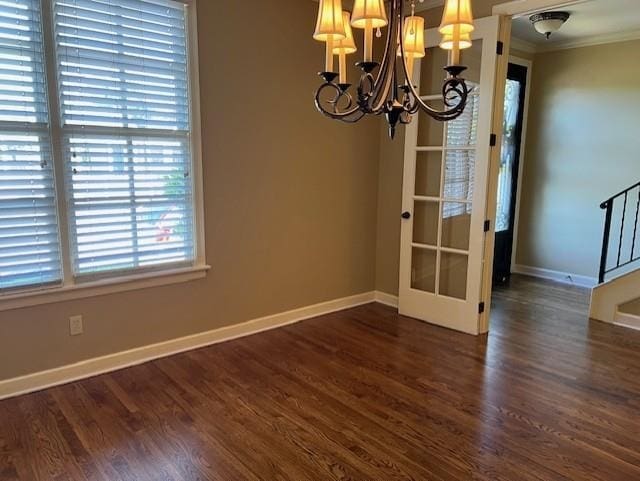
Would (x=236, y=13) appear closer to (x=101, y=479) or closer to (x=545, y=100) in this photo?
(x=101, y=479)

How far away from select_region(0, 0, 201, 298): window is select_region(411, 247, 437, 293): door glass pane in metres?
1.99

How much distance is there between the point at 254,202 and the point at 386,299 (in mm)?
1753

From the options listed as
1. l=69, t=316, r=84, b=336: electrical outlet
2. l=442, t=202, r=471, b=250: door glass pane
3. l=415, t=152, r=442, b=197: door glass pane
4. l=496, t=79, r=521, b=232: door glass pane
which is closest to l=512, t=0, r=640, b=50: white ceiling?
l=496, t=79, r=521, b=232: door glass pane

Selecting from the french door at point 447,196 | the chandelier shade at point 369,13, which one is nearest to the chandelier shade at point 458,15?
the chandelier shade at point 369,13

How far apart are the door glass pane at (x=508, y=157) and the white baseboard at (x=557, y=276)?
68 cm

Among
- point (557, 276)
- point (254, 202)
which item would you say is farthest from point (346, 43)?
point (557, 276)

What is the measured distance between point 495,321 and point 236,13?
3.26m

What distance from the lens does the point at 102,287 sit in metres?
3.04

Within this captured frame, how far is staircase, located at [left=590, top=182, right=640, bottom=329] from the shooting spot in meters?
4.08

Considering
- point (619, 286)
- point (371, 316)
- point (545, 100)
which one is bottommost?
point (371, 316)

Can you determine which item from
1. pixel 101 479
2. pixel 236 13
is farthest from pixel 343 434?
pixel 236 13

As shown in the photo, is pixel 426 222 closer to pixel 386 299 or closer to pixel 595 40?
pixel 386 299

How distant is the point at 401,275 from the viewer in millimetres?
4309

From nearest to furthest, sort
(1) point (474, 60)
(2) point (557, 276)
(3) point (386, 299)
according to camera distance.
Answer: (1) point (474, 60), (3) point (386, 299), (2) point (557, 276)
